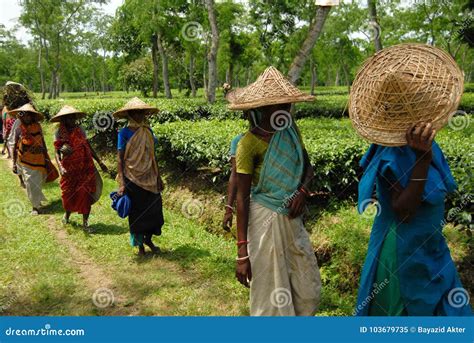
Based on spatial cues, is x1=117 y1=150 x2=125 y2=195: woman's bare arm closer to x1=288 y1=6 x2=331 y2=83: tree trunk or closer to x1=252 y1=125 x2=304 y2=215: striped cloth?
x1=252 y1=125 x2=304 y2=215: striped cloth

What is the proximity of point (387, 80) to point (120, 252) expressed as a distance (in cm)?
432

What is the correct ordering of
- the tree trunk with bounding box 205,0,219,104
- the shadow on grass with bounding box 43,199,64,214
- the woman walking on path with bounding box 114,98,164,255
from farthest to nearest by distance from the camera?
1. the tree trunk with bounding box 205,0,219,104
2. the shadow on grass with bounding box 43,199,64,214
3. the woman walking on path with bounding box 114,98,164,255

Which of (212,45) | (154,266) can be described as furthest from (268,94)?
(212,45)

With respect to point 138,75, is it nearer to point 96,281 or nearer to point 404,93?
point 96,281

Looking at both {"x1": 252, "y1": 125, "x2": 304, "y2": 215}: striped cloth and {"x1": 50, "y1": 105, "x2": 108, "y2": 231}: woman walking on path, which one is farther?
{"x1": 50, "y1": 105, "x2": 108, "y2": 231}: woman walking on path

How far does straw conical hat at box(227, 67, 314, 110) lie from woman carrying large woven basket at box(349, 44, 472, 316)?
0.47 metres

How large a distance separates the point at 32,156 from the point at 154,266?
376 cm

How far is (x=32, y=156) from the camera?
7.57 metres

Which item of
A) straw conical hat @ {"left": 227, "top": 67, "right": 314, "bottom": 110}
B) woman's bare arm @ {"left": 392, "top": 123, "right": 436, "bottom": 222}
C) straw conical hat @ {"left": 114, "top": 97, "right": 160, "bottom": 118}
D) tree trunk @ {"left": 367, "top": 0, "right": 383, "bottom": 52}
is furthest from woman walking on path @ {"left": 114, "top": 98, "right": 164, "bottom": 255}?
tree trunk @ {"left": 367, "top": 0, "right": 383, "bottom": 52}

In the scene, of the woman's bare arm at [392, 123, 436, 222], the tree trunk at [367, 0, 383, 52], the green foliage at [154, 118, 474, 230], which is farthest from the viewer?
the tree trunk at [367, 0, 383, 52]

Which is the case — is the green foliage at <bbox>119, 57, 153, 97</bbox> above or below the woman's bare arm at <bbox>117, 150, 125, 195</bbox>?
above

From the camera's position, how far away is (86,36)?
38.9 m

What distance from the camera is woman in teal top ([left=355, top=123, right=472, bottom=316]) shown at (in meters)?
2.30

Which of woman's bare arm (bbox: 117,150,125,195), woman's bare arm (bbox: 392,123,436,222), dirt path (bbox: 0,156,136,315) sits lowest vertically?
dirt path (bbox: 0,156,136,315)
